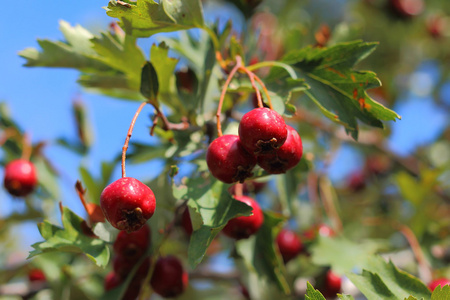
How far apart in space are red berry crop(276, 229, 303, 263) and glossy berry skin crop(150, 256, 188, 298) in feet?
1.89

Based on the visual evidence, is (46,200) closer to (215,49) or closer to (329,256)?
(215,49)

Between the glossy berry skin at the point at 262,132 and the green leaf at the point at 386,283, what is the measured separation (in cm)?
56

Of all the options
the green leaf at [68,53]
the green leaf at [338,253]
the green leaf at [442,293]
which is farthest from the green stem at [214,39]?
the green leaf at [442,293]


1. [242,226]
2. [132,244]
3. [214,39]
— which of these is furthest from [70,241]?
[214,39]

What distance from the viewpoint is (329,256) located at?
2.25 metres

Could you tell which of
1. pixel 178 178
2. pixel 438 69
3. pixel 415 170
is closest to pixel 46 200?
pixel 178 178

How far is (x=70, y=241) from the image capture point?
5.14 ft

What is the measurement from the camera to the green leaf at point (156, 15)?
1510mm

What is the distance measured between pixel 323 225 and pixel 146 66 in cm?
146

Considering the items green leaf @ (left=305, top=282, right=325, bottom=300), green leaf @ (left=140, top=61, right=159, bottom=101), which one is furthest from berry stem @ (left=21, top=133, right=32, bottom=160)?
green leaf @ (left=305, top=282, right=325, bottom=300)

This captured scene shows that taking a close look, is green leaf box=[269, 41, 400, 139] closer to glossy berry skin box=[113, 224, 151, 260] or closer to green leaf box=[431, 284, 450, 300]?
green leaf box=[431, 284, 450, 300]

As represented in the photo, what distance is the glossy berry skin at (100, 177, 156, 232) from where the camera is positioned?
1299mm

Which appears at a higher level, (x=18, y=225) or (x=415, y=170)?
(x=18, y=225)

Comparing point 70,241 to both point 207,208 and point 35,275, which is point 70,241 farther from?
point 35,275
